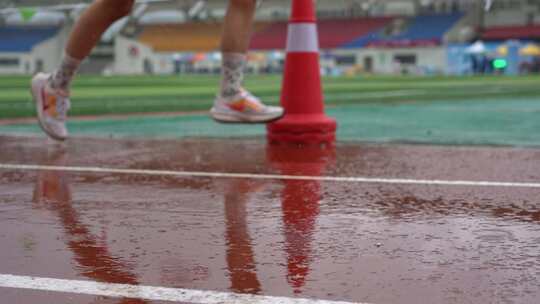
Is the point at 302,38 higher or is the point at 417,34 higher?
the point at 302,38

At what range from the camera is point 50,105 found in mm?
3953

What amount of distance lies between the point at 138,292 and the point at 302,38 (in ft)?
10.8

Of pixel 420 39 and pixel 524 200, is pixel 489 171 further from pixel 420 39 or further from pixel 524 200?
pixel 420 39

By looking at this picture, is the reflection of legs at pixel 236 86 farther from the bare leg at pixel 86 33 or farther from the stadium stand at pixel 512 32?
the stadium stand at pixel 512 32

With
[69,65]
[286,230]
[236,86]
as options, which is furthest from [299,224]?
[69,65]

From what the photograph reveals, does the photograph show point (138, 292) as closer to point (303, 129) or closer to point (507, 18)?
point (303, 129)

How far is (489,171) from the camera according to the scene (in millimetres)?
3469

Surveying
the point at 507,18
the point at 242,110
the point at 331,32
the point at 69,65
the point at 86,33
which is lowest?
the point at 331,32

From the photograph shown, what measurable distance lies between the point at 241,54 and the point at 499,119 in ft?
15.2

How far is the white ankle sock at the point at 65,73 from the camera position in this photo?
12.6 feet

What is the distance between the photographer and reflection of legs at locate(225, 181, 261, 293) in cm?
172

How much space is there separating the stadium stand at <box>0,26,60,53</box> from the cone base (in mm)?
52180

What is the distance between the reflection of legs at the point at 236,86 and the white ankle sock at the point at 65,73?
0.69 metres

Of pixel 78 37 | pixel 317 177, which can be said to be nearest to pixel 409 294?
pixel 317 177
